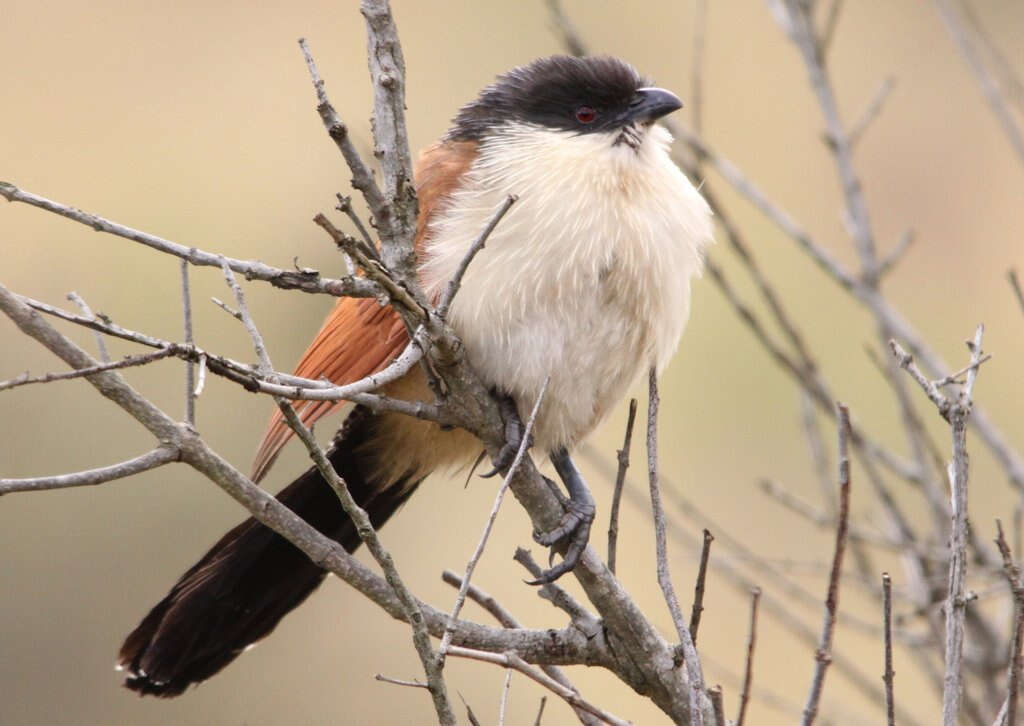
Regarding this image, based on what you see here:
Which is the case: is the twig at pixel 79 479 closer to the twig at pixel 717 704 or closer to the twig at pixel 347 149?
the twig at pixel 347 149

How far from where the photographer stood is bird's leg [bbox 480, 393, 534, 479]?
208cm

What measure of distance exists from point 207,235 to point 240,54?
1.68m

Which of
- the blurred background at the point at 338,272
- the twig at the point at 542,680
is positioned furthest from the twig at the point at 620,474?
the blurred background at the point at 338,272

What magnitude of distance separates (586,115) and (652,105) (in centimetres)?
12

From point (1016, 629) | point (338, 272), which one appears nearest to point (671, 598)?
point (1016, 629)

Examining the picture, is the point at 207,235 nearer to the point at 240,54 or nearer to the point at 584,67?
the point at 240,54

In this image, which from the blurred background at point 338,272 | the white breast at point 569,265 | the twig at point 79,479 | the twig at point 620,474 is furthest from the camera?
the blurred background at point 338,272

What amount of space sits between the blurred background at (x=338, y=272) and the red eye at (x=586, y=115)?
2382 mm

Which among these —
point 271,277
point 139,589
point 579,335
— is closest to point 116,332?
point 271,277

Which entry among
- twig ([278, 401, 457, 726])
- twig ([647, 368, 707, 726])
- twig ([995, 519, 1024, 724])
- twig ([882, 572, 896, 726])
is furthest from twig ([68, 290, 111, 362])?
twig ([995, 519, 1024, 724])

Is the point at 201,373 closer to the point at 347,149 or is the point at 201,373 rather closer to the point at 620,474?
the point at 347,149

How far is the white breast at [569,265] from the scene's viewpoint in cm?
219

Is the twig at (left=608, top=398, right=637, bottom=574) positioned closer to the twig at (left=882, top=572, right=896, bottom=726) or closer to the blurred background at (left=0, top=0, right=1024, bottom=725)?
the twig at (left=882, top=572, right=896, bottom=726)

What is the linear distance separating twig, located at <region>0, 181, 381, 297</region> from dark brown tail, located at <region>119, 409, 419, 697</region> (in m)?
0.91
